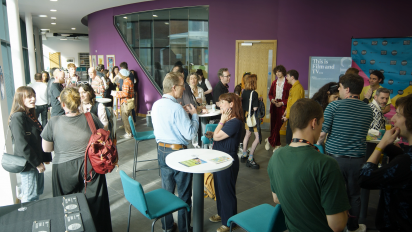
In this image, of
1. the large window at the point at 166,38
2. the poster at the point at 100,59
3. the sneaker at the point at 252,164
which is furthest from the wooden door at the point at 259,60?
the poster at the point at 100,59

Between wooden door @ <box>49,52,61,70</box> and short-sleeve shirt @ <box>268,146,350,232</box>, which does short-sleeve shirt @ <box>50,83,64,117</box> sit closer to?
short-sleeve shirt @ <box>268,146,350,232</box>

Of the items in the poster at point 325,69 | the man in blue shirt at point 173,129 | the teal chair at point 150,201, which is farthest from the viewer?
the poster at point 325,69

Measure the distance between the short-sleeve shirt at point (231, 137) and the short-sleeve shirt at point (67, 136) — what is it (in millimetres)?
1328

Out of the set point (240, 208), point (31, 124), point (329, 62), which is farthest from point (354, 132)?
point (329, 62)

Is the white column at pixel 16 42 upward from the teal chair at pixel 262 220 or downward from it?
upward

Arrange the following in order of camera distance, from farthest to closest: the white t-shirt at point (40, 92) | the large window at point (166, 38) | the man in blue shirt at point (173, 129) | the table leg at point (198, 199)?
the large window at point (166, 38), the white t-shirt at point (40, 92), the man in blue shirt at point (173, 129), the table leg at point (198, 199)

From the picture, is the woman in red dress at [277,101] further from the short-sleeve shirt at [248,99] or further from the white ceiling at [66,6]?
the white ceiling at [66,6]

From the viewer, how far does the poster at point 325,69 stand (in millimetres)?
6602

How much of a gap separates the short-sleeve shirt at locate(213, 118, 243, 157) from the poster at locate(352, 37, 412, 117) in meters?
4.63

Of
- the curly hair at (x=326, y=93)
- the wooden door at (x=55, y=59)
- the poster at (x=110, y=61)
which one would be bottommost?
the curly hair at (x=326, y=93)

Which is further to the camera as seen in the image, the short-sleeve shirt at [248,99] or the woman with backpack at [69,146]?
the short-sleeve shirt at [248,99]

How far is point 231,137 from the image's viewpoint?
2979mm

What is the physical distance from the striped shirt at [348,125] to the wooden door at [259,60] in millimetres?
4702

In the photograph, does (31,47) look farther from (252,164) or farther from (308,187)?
(308,187)
